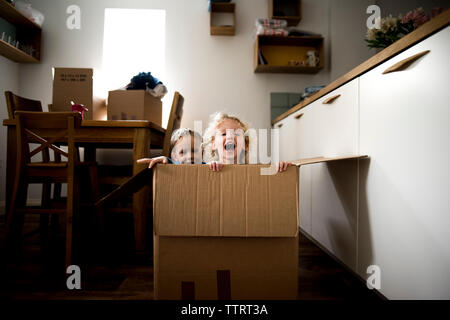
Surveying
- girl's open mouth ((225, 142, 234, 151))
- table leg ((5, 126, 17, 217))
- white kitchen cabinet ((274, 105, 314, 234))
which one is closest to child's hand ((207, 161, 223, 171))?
girl's open mouth ((225, 142, 234, 151))

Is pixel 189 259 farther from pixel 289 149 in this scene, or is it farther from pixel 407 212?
pixel 289 149

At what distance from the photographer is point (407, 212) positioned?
2.55ft

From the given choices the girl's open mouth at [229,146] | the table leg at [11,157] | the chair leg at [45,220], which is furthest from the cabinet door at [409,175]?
the table leg at [11,157]

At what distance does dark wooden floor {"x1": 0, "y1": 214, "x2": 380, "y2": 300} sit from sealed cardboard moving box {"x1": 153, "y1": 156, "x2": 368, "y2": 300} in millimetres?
267

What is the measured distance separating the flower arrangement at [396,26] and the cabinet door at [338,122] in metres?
0.32

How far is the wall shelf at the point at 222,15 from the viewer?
109 inches

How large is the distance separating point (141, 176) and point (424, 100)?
86cm

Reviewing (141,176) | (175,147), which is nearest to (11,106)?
(175,147)

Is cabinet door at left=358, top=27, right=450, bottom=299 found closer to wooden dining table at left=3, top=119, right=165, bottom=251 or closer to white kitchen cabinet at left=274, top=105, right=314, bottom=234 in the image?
white kitchen cabinet at left=274, top=105, right=314, bottom=234

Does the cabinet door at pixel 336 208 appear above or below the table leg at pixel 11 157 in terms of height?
below

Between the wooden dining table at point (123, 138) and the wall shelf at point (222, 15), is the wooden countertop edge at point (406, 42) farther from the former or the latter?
the wall shelf at point (222, 15)

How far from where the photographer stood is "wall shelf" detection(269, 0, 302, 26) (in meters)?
2.75

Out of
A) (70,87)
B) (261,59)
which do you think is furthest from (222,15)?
(70,87)

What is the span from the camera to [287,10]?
2.88 meters
